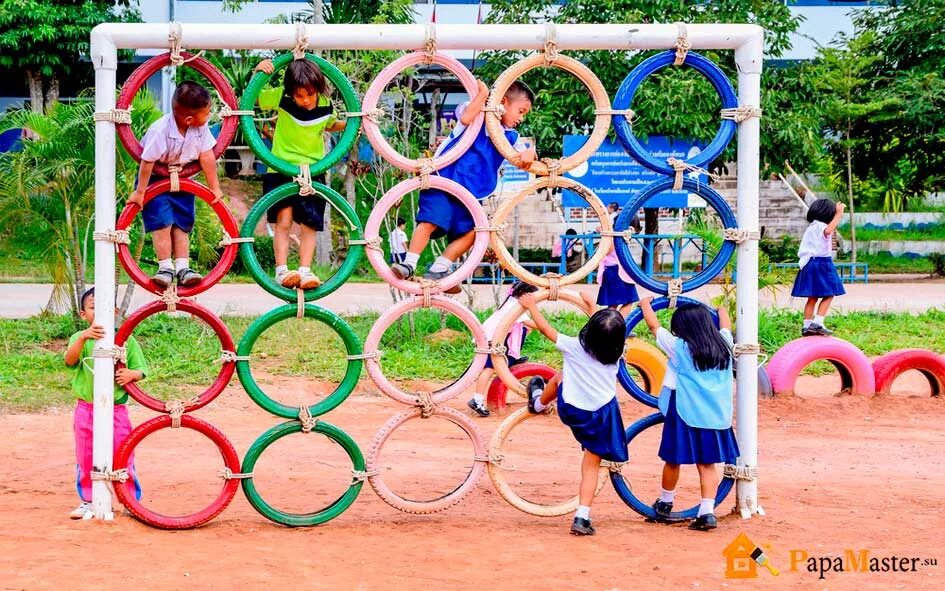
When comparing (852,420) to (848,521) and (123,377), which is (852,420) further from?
(123,377)

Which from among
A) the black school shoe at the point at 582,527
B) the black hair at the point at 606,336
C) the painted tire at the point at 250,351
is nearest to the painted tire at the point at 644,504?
the black school shoe at the point at 582,527

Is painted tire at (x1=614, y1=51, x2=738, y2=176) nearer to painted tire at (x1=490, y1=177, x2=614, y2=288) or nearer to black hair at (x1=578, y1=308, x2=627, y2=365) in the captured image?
painted tire at (x1=490, y1=177, x2=614, y2=288)

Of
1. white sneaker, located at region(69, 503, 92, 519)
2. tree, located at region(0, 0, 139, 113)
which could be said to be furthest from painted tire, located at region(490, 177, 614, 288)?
tree, located at region(0, 0, 139, 113)

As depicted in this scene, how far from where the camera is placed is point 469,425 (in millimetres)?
6672

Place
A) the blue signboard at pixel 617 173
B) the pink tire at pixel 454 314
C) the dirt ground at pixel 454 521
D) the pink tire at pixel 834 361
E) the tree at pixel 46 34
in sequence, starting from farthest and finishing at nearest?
the tree at pixel 46 34, the blue signboard at pixel 617 173, the pink tire at pixel 834 361, the pink tire at pixel 454 314, the dirt ground at pixel 454 521

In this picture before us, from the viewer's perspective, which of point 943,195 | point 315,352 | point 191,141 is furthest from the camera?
point 943,195

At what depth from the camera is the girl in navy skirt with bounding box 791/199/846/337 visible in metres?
11.7

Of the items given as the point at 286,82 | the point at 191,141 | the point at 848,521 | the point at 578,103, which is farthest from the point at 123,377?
the point at 578,103

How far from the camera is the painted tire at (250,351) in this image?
6.39 m

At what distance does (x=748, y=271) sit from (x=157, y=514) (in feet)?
12.0

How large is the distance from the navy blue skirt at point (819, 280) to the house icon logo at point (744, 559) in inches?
239

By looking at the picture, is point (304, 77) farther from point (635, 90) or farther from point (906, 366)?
point (906, 366)

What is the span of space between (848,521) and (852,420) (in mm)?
4037

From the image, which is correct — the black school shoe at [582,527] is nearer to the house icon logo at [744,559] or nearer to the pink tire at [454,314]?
the house icon logo at [744,559]
